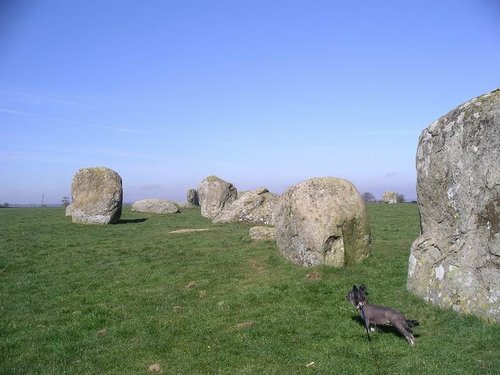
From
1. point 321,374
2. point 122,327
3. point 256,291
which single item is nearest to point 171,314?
point 122,327

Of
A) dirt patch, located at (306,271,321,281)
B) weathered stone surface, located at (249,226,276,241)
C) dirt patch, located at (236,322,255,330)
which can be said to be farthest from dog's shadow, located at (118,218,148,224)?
dirt patch, located at (236,322,255,330)

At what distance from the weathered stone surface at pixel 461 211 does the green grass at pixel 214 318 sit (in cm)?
53

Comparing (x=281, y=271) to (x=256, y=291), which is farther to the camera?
(x=281, y=271)

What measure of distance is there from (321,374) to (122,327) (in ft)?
16.2

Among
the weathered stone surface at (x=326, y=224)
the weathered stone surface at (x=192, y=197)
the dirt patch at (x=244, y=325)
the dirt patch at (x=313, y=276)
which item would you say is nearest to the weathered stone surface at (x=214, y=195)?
the weathered stone surface at (x=192, y=197)

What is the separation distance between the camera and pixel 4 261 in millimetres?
A: 17391

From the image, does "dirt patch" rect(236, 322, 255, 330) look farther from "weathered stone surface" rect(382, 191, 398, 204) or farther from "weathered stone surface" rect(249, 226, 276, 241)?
"weathered stone surface" rect(382, 191, 398, 204)

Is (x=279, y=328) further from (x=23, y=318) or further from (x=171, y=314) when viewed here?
(x=23, y=318)

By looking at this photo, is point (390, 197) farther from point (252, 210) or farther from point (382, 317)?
point (382, 317)

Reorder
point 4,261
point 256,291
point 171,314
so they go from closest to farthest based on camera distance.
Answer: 1. point 171,314
2. point 256,291
3. point 4,261

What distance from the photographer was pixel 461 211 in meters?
9.75

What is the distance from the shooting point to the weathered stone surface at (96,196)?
1192 inches

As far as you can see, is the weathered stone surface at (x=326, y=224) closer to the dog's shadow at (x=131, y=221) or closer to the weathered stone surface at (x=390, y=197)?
the dog's shadow at (x=131, y=221)

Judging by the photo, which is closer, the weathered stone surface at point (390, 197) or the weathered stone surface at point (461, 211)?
the weathered stone surface at point (461, 211)
